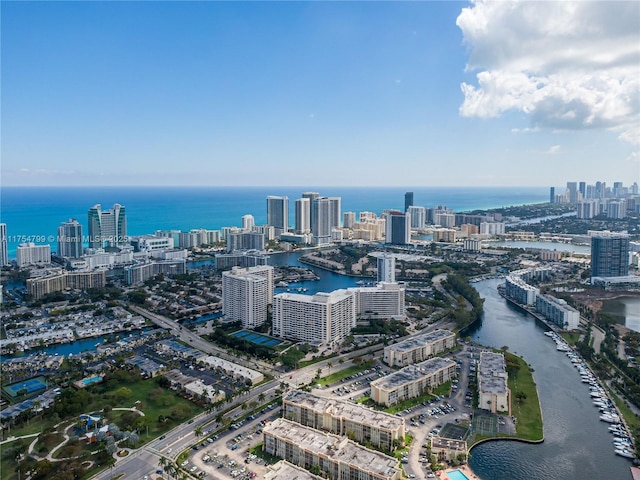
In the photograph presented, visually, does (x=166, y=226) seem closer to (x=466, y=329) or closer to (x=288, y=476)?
(x=466, y=329)

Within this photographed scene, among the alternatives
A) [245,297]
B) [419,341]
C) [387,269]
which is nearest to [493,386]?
[419,341]

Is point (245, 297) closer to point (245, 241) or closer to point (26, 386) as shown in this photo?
point (26, 386)

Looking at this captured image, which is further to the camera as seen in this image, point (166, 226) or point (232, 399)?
point (166, 226)

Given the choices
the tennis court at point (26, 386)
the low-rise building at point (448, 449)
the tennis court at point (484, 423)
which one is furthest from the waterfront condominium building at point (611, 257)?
the tennis court at point (26, 386)

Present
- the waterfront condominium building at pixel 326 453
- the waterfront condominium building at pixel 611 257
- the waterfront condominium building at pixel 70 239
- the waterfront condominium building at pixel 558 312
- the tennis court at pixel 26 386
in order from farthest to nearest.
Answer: the waterfront condominium building at pixel 70 239 → the waterfront condominium building at pixel 611 257 → the waterfront condominium building at pixel 558 312 → the tennis court at pixel 26 386 → the waterfront condominium building at pixel 326 453

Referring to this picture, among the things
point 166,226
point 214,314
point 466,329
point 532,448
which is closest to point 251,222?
point 166,226

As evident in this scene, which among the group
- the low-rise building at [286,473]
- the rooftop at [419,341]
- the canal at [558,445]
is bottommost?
the canal at [558,445]

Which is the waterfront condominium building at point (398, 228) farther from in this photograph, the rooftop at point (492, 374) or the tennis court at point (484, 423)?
the tennis court at point (484, 423)

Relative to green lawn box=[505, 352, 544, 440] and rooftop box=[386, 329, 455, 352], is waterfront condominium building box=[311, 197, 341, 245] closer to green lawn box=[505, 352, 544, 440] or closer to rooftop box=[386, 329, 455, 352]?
rooftop box=[386, 329, 455, 352]

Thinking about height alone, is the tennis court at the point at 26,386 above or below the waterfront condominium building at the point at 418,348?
below
